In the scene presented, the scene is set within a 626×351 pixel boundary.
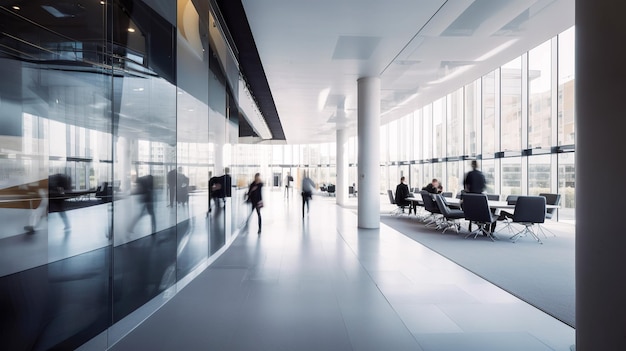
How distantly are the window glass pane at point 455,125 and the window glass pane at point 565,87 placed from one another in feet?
16.5

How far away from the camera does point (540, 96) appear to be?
11.2 m

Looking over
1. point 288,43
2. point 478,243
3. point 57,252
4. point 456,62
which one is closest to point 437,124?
point 456,62

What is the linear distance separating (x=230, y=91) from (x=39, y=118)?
Answer: 640cm

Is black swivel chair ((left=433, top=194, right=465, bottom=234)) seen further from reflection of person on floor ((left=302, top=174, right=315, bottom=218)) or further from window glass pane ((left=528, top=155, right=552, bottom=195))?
window glass pane ((left=528, top=155, right=552, bottom=195))

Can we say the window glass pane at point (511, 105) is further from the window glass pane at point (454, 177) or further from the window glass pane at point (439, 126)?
the window glass pane at point (439, 126)

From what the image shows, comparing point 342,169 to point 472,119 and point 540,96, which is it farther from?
point 540,96

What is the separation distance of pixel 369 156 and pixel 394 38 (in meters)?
3.32

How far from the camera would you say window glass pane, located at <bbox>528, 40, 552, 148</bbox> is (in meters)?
10.8

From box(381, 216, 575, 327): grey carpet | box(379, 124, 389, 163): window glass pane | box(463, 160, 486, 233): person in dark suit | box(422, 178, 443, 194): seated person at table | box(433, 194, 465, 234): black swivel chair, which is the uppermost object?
box(379, 124, 389, 163): window glass pane

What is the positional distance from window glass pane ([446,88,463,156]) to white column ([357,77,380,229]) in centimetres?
793

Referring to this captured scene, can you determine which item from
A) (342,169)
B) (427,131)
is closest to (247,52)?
(342,169)

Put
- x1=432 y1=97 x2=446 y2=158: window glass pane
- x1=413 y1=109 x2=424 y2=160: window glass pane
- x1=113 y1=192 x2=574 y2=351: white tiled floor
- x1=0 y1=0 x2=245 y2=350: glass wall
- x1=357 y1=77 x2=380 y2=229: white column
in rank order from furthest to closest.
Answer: x1=413 y1=109 x2=424 y2=160: window glass pane
x1=432 y1=97 x2=446 y2=158: window glass pane
x1=357 y1=77 x2=380 y2=229: white column
x1=0 y1=0 x2=245 y2=350: glass wall
x1=113 y1=192 x2=574 y2=351: white tiled floor

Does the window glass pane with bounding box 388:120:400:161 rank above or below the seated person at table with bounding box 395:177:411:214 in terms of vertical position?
above

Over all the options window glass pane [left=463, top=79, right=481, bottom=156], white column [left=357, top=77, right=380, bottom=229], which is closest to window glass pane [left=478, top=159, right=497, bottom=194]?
window glass pane [left=463, top=79, right=481, bottom=156]
